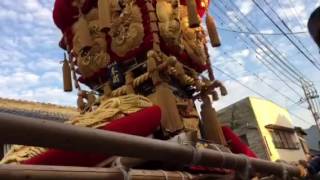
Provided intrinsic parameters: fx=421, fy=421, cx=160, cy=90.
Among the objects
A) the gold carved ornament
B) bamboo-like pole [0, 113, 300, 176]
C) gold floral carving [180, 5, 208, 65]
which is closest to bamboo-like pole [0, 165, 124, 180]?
bamboo-like pole [0, 113, 300, 176]

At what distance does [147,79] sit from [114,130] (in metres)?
1.17

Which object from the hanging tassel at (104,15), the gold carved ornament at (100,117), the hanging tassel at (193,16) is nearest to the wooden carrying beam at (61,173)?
the gold carved ornament at (100,117)

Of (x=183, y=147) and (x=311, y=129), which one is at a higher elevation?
(x=311, y=129)

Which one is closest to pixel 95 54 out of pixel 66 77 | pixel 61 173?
pixel 66 77

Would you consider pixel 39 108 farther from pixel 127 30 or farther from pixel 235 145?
pixel 235 145

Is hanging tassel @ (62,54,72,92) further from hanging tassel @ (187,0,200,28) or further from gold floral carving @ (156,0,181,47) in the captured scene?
hanging tassel @ (187,0,200,28)

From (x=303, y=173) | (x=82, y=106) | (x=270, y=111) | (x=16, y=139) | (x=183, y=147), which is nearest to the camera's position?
(x=16, y=139)

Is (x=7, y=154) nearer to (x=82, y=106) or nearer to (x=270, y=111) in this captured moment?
(x=82, y=106)

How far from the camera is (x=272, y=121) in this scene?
65.3 feet

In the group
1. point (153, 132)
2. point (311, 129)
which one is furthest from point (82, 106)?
point (311, 129)

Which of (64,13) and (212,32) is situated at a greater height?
(64,13)

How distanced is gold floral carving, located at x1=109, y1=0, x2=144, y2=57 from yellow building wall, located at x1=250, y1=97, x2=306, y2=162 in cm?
1472

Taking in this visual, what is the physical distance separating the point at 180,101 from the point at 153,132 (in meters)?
0.90

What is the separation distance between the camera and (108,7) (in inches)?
149
